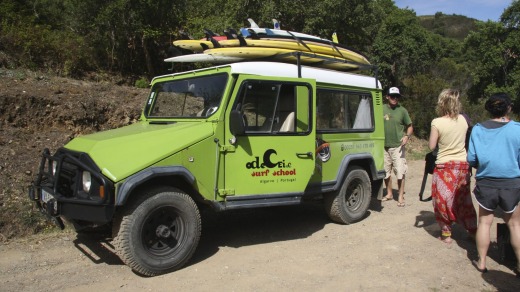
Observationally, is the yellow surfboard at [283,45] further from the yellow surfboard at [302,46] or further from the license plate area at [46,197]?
the license plate area at [46,197]

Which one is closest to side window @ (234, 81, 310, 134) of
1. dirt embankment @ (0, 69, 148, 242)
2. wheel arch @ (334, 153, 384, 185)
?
wheel arch @ (334, 153, 384, 185)

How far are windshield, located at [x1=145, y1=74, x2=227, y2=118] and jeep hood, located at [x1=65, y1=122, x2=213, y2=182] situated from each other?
0.31 meters

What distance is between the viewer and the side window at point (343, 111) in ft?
18.9

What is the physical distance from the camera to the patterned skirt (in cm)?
508

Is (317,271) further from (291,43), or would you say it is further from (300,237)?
(291,43)

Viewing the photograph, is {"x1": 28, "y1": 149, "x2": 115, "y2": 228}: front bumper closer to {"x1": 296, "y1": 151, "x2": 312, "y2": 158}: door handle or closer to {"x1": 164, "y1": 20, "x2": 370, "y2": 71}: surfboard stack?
{"x1": 164, "y1": 20, "x2": 370, "y2": 71}: surfboard stack

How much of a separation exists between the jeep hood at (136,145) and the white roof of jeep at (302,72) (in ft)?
2.64

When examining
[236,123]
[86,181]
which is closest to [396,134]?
[236,123]

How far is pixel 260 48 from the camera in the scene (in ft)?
16.9

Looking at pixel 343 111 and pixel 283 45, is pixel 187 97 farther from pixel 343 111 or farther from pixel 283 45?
pixel 343 111

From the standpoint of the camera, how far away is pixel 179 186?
14.9ft

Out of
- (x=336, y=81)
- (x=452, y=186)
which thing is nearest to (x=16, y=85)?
(x=336, y=81)

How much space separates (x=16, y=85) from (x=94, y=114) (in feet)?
5.56

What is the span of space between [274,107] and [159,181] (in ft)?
5.31
